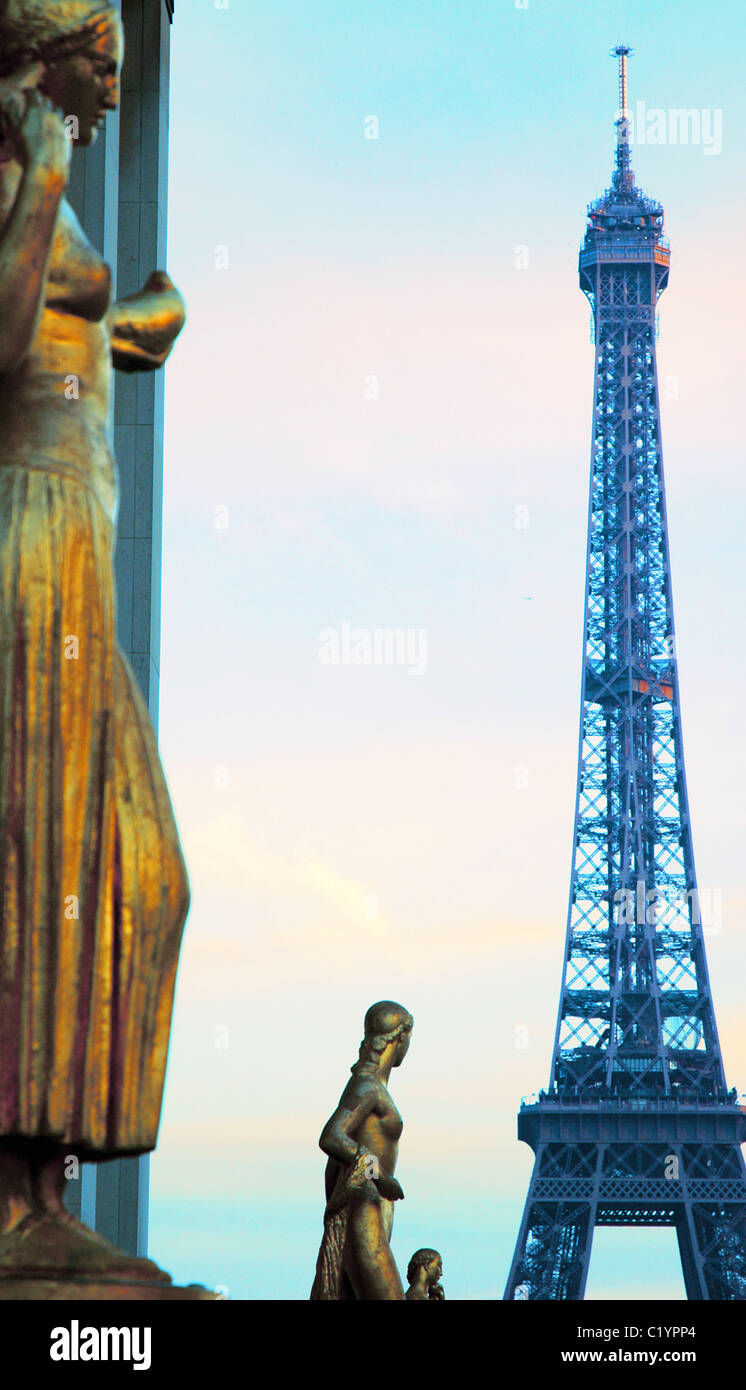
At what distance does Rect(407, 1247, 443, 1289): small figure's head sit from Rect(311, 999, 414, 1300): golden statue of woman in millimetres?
2268

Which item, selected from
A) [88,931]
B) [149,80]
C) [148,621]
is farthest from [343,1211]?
[149,80]

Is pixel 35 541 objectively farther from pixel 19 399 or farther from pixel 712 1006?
pixel 712 1006

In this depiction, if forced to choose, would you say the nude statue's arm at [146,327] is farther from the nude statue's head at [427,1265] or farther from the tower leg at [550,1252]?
the tower leg at [550,1252]

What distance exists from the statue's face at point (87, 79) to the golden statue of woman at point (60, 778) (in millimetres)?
131

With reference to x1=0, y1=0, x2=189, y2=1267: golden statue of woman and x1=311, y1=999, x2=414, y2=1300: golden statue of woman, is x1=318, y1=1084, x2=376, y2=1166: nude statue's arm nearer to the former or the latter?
x1=311, y1=999, x2=414, y2=1300: golden statue of woman

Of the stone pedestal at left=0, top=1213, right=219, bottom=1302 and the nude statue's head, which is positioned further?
the nude statue's head

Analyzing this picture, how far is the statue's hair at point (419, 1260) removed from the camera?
37.4 ft

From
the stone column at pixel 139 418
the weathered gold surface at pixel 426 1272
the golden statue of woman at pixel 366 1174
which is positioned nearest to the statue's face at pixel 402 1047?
the golden statue of woman at pixel 366 1174

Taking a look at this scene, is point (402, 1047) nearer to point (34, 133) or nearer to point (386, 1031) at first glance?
point (386, 1031)

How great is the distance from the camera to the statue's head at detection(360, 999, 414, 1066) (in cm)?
917

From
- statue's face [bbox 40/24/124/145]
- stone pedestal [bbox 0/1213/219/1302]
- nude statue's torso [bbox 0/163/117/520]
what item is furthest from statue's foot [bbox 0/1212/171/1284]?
statue's face [bbox 40/24/124/145]

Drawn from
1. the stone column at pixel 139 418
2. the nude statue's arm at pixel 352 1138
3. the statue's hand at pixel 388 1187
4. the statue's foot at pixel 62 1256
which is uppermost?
the stone column at pixel 139 418

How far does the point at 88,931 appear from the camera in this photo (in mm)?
4973

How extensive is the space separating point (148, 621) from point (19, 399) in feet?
32.2
